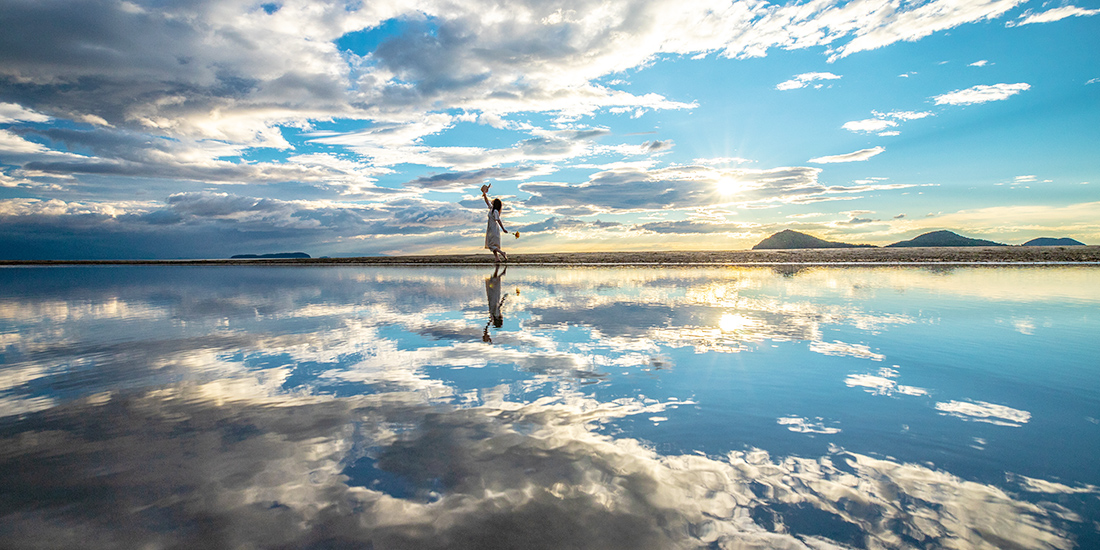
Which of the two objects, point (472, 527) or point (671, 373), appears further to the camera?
point (671, 373)

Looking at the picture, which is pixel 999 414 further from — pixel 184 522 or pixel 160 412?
pixel 160 412

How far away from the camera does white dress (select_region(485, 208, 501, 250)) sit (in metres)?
23.7

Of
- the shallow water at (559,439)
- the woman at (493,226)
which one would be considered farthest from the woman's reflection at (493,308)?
the woman at (493,226)

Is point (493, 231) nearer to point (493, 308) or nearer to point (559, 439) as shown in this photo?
point (493, 308)

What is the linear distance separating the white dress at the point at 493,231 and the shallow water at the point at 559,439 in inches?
622

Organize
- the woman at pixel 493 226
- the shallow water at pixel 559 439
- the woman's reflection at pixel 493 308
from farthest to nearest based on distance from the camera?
the woman at pixel 493 226 < the woman's reflection at pixel 493 308 < the shallow water at pixel 559 439

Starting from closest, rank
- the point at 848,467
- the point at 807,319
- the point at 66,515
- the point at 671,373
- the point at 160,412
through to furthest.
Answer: the point at 66,515 < the point at 848,467 < the point at 160,412 < the point at 671,373 < the point at 807,319

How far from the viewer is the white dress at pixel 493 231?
23.7m

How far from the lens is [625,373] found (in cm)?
562

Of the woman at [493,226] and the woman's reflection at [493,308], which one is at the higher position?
the woman at [493,226]

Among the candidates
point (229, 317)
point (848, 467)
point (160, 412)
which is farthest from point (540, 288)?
point (848, 467)

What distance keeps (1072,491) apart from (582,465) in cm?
292

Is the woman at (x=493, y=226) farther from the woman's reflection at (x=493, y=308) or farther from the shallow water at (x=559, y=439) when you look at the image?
the shallow water at (x=559, y=439)

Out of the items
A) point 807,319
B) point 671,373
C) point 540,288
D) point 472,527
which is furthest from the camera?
point 540,288
